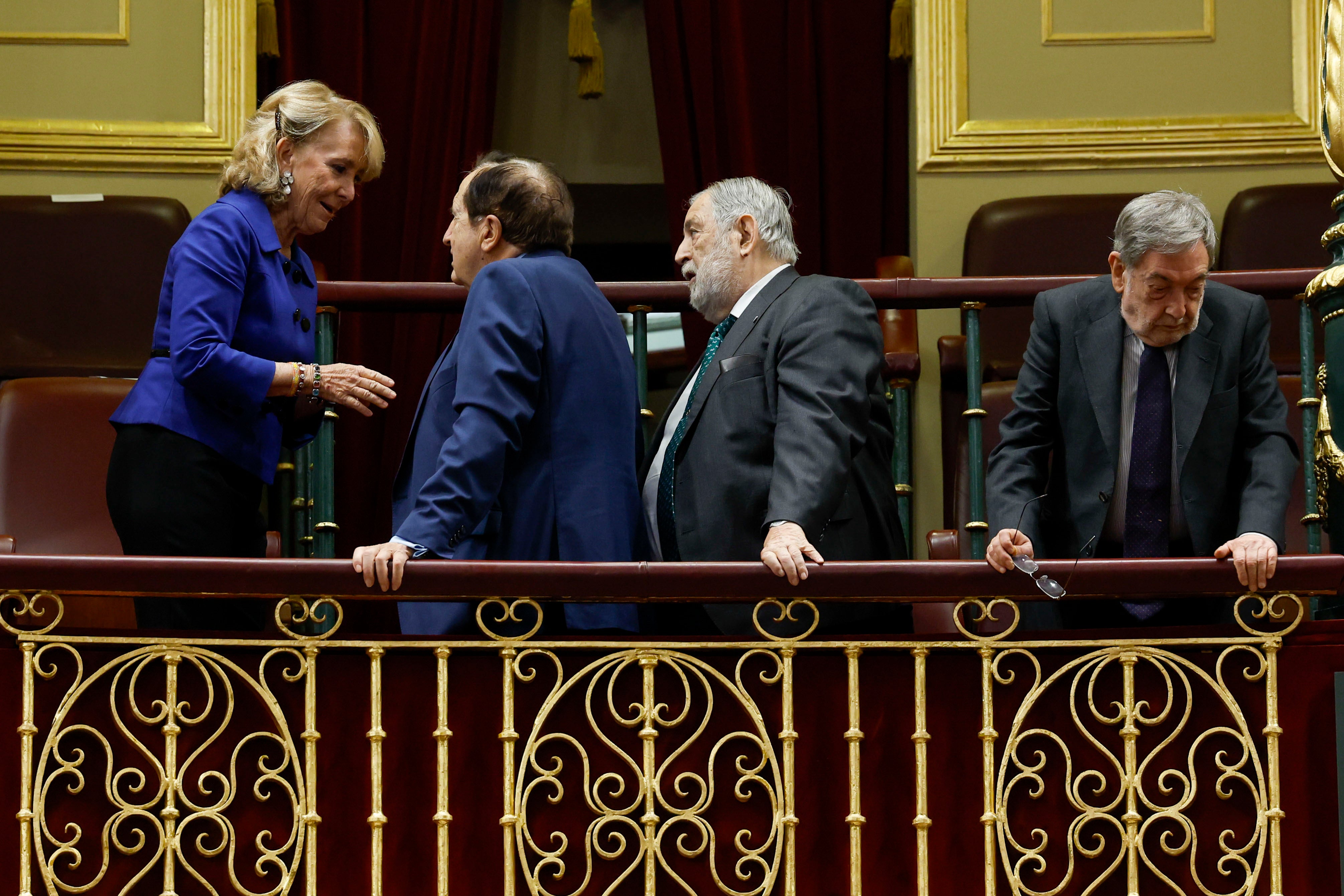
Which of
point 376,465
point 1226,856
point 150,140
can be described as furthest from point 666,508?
point 150,140

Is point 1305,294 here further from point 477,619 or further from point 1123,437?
point 477,619

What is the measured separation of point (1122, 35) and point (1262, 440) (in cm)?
266

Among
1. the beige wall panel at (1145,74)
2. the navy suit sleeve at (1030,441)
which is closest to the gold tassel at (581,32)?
the beige wall panel at (1145,74)

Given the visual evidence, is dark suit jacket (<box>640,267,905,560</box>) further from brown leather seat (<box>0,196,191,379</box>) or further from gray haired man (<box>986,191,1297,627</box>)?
brown leather seat (<box>0,196,191,379</box>)

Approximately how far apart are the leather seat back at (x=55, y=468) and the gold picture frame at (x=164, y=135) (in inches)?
59.0

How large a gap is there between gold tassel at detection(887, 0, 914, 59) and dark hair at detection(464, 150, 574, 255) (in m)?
2.62

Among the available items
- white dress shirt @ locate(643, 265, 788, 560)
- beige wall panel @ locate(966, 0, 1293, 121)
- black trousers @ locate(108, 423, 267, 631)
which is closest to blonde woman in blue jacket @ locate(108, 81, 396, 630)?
black trousers @ locate(108, 423, 267, 631)

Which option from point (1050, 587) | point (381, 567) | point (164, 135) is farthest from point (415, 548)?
point (164, 135)

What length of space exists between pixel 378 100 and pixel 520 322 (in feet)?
9.45

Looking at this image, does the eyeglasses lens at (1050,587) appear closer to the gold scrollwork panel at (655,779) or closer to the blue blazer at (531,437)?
the gold scrollwork panel at (655,779)

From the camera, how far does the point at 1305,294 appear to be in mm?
2652

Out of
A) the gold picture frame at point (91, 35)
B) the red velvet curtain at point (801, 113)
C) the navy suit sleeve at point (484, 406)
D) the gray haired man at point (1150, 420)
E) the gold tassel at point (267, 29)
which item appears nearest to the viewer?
the navy suit sleeve at point (484, 406)

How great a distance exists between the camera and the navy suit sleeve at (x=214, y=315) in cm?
254

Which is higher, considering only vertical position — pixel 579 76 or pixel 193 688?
pixel 579 76
